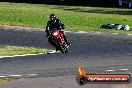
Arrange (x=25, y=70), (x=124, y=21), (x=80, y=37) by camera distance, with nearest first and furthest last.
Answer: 1. (x=25, y=70)
2. (x=80, y=37)
3. (x=124, y=21)

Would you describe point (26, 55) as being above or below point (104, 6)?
above

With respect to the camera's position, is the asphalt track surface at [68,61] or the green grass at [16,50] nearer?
the asphalt track surface at [68,61]

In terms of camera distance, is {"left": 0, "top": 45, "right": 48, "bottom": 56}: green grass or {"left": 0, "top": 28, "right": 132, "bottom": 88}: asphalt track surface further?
{"left": 0, "top": 45, "right": 48, "bottom": 56}: green grass

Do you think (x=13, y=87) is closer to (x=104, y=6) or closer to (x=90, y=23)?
(x=90, y=23)

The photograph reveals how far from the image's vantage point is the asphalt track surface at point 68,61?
15805mm

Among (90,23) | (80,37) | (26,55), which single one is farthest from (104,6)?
(26,55)

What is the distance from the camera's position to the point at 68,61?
66.8ft

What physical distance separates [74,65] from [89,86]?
458 centimetres

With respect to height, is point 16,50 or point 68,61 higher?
point 68,61

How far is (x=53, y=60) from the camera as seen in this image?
20.5 metres

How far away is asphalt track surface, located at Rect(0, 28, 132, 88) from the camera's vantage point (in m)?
15.8

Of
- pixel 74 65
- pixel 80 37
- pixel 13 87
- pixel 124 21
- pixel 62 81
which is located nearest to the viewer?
pixel 13 87

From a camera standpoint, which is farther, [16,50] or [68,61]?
[16,50]

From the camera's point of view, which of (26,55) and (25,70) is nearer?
(25,70)
